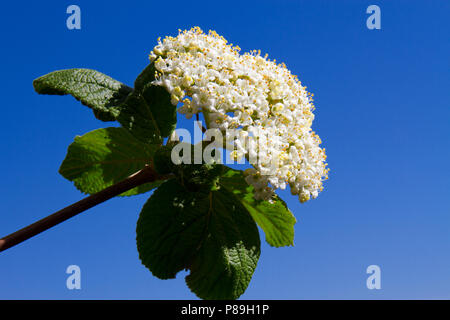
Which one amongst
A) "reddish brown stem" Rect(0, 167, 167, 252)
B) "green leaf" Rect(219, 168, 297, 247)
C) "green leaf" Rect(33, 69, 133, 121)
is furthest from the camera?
"green leaf" Rect(219, 168, 297, 247)

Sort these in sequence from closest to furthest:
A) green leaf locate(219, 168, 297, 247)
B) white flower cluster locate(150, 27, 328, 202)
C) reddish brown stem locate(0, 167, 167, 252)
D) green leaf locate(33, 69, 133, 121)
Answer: reddish brown stem locate(0, 167, 167, 252)
white flower cluster locate(150, 27, 328, 202)
green leaf locate(33, 69, 133, 121)
green leaf locate(219, 168, 297, 247)

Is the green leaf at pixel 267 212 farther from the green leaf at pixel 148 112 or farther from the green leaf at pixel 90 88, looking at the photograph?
the green leaf at pixel 90 88

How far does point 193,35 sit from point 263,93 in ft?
1.54

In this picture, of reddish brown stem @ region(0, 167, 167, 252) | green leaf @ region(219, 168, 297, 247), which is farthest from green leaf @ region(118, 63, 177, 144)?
green leaf @ region(219, 168, 297, 247)

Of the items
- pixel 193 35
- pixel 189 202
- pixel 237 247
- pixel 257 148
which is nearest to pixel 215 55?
pixel 193 35

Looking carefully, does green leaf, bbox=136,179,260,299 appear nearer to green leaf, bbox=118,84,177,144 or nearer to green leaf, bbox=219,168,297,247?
green leaf, bbox=219,168,297,247

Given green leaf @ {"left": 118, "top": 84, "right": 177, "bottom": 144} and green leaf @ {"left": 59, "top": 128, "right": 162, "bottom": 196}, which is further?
green leaf @ {"left": 59, "top": 128, "right": 162, "bottom": 196}

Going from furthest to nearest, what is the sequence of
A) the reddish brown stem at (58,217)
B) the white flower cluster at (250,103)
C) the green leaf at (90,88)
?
1. the green leaf at (90,88)
2. the white flower cluster at (250,103)
3. the reddish brown stem at (58,217)

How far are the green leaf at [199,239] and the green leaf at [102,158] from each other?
331 mm

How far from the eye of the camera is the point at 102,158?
229 centimetres

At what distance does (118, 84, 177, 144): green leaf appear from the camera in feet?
6.46

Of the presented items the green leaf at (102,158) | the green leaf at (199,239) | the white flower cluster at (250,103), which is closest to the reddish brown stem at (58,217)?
the green leaf at (199,239)

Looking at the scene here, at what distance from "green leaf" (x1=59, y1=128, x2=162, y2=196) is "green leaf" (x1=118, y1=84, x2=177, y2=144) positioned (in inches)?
7.1

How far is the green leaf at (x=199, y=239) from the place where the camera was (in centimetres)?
197
